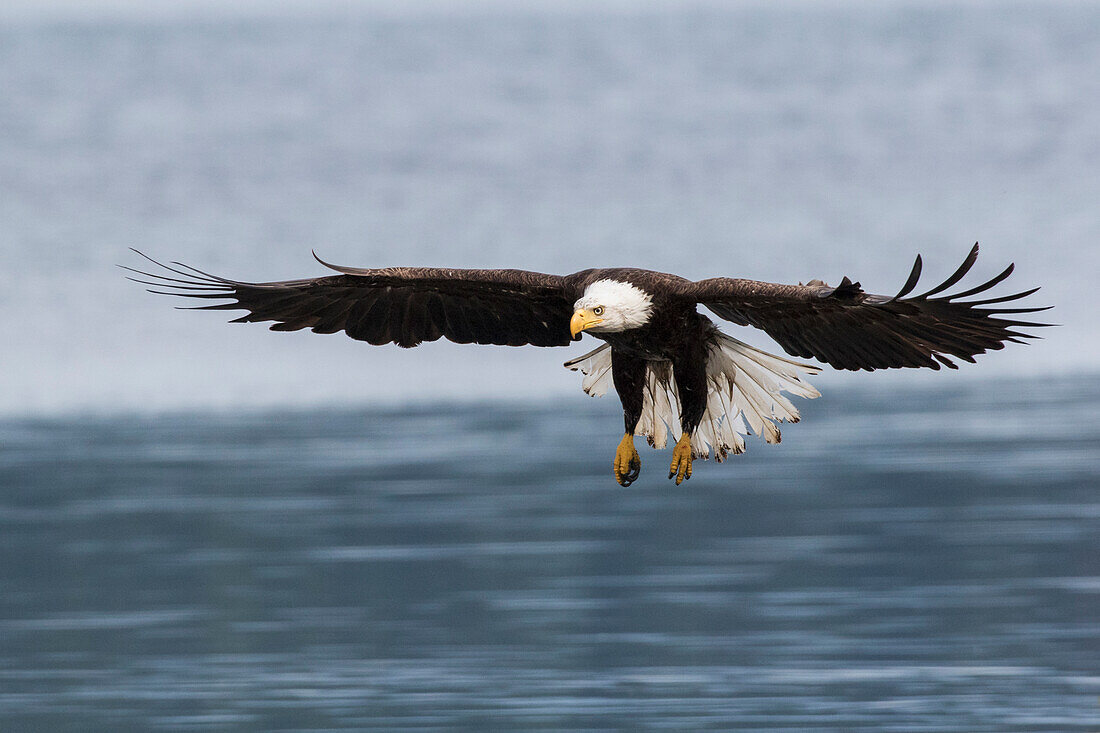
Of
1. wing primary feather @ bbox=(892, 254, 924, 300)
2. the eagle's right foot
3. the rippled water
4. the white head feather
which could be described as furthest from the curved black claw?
the rippled water

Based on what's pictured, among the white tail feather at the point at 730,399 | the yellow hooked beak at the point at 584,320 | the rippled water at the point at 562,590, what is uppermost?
the yellow hooked beak at the point at 584,320

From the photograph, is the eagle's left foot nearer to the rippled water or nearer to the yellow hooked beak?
the yellow hooked beak

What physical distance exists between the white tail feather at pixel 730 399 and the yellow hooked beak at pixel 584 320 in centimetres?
101

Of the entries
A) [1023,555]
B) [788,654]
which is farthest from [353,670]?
[1023,555]

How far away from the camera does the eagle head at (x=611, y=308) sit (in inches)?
340

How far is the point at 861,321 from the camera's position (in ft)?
27.4

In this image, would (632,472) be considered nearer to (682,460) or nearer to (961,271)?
(682,460)

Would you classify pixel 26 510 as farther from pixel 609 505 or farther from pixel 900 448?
pixel 900 448

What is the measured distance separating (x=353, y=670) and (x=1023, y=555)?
7.26 meters

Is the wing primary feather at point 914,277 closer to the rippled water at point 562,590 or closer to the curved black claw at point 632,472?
the curved black claw at point 632,472

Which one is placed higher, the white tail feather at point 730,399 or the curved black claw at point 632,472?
the white tail feather at point 730,399

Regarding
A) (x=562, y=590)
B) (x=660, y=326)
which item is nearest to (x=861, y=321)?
(x=660, y=326)

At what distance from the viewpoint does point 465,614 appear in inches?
638

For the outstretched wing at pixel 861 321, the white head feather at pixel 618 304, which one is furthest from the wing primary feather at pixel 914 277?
→ the white head feather at pixel 618 304
